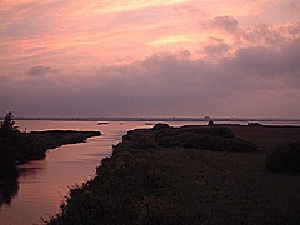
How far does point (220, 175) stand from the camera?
2352 cm

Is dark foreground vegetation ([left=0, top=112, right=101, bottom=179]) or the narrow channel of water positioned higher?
dark foreground vegetation ([left=0, top=112, right=101, bottom=179])

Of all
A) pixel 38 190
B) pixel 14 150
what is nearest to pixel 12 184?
pixel 38 190

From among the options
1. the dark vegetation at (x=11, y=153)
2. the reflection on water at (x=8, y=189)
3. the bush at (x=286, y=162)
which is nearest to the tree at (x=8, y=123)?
the dark vegetation at (x=11, y=153)

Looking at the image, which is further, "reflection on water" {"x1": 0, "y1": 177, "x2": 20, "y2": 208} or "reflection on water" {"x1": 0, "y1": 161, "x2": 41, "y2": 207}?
"reflection on water" {"x1": 0, "y1": 161, "x2": 41, "y2": 207}

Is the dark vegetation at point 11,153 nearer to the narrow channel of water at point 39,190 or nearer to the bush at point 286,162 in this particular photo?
the narrow channel of water at point 39,190

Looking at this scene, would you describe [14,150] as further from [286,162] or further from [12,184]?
[286,162]

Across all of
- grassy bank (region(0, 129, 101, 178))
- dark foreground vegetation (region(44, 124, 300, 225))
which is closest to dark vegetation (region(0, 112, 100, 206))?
grassy bank (region(0, 129, 101, 178))

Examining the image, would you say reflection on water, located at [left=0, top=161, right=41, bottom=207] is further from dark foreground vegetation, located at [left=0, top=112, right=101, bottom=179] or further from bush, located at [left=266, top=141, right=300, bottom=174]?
bush, located at [left=266, top=141, right=300, bottom=174]

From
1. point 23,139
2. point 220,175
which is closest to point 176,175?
point 220,175

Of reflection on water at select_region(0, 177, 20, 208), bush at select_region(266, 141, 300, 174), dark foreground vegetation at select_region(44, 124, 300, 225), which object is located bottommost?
reflection on water at select_region(0, 177, 20, 208)

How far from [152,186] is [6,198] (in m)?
9.21

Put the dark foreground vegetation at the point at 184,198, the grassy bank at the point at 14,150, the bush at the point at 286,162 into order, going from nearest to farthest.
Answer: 1. the dark foreground vegetation at the point at 184,198
2. the bush at the point at 286,162
3. the grassy bank at the point at 14,150

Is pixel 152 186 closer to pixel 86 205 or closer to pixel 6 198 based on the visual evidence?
pixel 86 205

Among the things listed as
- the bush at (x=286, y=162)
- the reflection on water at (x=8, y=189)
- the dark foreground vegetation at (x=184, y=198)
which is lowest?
the reflection on water at (x=8, y=189)
